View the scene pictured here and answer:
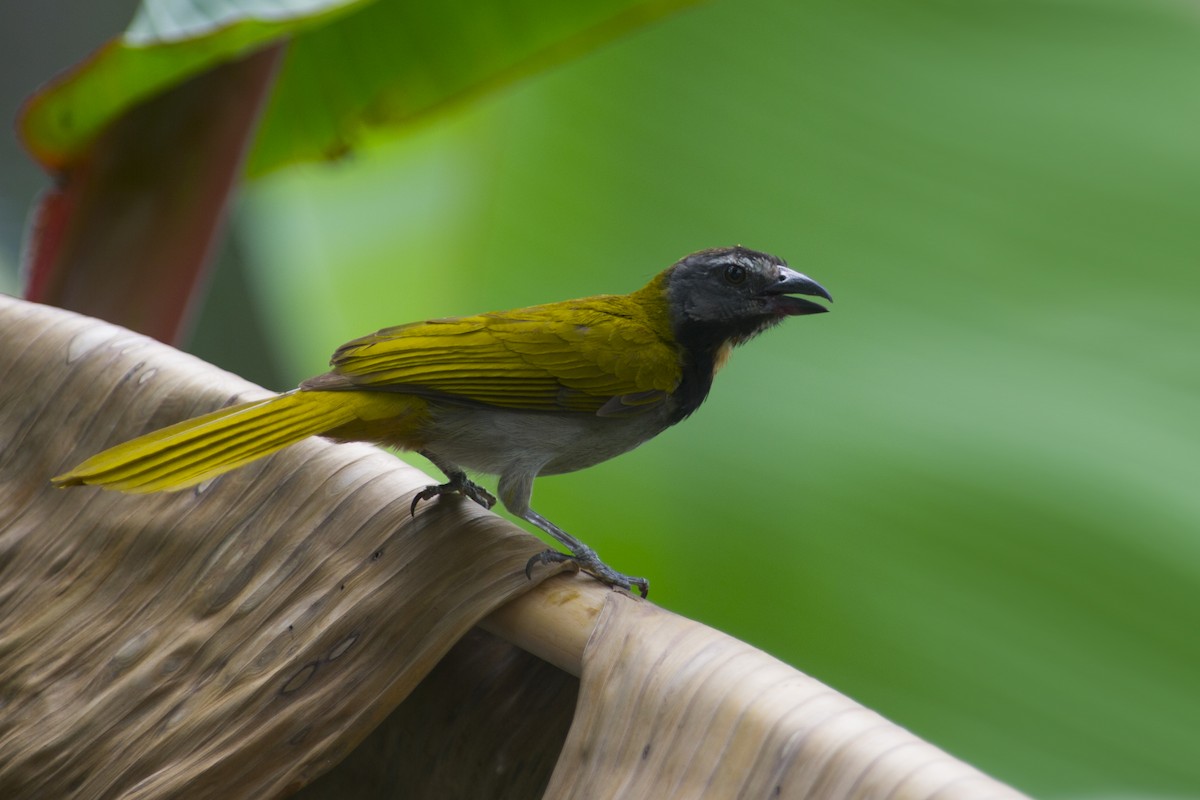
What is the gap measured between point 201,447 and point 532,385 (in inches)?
32.7

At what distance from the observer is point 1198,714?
2369 millimetres

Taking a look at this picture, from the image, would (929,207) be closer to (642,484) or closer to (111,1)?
(642,484)

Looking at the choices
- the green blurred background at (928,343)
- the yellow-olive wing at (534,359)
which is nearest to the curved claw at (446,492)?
the yellow-olive wing at (534,359)

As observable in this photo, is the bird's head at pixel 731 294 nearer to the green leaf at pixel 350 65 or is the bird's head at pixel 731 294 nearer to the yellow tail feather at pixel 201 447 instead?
the green leaf at pixel 350 65

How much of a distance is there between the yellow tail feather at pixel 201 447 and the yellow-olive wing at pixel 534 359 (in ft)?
0.96

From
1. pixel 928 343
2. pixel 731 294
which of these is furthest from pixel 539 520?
pixel 928 343

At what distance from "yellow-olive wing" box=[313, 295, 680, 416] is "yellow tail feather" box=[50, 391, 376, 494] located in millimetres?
291

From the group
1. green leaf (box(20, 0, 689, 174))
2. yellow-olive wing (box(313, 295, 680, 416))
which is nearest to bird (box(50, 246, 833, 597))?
yellow-olive wing (box(313, 295, 680, 416))

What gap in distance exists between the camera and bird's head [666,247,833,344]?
2.82 m

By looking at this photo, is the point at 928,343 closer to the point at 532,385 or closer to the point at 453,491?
the point at 532,385

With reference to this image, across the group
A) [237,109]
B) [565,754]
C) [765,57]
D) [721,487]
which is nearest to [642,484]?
[721,487]

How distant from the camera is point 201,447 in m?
1.74

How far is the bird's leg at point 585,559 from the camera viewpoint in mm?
1709

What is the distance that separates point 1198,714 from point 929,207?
4.04 feet
